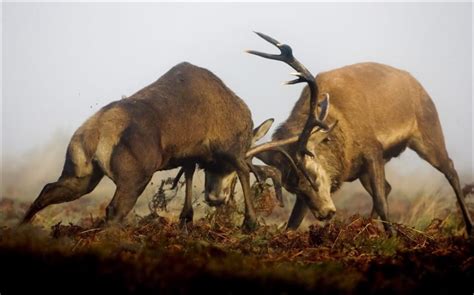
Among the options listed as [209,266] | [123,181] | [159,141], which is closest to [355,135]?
[159,141]

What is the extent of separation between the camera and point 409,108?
796cm

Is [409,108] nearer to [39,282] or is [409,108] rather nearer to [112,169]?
[112,169]

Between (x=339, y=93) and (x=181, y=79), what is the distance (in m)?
2.30

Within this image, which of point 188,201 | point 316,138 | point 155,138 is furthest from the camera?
point 316,138

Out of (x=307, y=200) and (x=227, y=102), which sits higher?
(x=227, y=102)

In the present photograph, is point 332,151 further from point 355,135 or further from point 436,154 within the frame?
point 436,154

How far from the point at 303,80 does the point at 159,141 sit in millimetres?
1878

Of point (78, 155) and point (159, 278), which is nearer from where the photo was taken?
point (159, 278)

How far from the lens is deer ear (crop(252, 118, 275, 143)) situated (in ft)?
24.7

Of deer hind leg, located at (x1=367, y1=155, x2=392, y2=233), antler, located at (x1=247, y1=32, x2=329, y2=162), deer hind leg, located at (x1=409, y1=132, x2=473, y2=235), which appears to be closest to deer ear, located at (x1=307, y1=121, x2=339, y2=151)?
antler, located at (x1=247, y1=32, x2=329, y2=162)

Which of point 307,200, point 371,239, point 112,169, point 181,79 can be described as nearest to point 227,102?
point 181,79

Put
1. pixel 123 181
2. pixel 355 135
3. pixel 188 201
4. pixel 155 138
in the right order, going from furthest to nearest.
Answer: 1. pixel 355 135
2. pixel 188 201
3. pixel 155 138
4. pixel 123 181

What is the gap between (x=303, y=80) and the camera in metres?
6.63

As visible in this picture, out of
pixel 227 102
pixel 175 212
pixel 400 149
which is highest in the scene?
pixel 227 102
